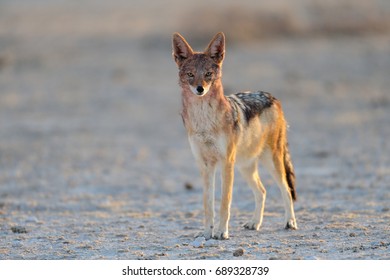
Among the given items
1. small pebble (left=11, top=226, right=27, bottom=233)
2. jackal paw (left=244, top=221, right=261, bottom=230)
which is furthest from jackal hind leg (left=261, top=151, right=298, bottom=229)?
small pebble (left=11, top=226, right=27, bottom=233)

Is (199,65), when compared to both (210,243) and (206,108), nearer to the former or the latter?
(206,108)

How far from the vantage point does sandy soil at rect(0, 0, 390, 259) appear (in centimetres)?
825

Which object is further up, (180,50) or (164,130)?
(180,50)

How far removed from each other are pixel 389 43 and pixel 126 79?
30.9 feet

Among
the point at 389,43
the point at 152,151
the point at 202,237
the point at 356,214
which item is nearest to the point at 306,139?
the point at 152,151

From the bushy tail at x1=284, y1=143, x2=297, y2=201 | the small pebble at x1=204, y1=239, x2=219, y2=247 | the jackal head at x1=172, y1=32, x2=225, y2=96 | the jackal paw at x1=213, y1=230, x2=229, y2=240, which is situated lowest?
the small pebble at x1=204, y1=239, x2=219, y2=247

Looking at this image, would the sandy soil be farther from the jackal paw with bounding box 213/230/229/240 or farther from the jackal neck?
the jackal neck

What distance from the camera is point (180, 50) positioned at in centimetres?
805

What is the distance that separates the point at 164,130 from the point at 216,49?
367 inches

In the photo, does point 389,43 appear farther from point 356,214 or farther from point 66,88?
point 356,214

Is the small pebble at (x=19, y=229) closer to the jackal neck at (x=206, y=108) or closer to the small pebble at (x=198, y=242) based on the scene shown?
the small pebble at (x=198, y=242)

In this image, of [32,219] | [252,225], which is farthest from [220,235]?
[32,219]

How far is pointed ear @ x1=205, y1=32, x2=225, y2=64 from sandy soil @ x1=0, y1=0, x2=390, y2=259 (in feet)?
5.91

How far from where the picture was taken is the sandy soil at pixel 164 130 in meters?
8.25
